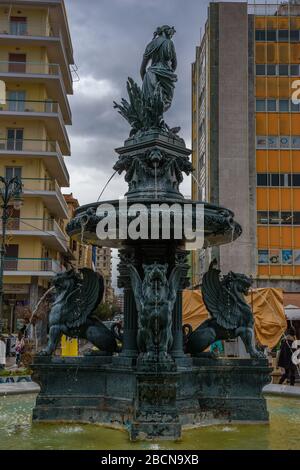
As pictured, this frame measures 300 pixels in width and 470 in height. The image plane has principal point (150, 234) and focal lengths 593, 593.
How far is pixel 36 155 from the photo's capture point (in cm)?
3678

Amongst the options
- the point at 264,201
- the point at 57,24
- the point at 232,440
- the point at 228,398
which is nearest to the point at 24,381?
the point at 228,398

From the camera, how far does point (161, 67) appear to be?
Result: 32.9ft

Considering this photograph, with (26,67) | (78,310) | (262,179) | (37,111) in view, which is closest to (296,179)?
(262,179)

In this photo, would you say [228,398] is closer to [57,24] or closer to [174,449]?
[174,449]

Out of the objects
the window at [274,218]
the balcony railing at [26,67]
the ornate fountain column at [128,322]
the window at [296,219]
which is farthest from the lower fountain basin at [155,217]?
the balcony railing at [26,67]

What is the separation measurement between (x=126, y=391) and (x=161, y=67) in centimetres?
535

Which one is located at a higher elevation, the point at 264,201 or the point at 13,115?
the point at 13,115

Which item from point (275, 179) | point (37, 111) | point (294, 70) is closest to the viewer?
point (37, 111)

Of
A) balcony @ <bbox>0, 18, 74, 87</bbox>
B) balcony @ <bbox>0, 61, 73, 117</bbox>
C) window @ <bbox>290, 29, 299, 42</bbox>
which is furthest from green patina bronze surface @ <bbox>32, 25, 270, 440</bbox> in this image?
window @ <bbox>290, 29, 299, 42</bbox>

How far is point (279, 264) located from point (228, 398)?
30475 mm

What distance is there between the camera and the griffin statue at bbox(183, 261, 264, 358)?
8.80 meters

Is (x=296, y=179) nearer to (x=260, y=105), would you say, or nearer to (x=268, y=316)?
(x=260, y=105)

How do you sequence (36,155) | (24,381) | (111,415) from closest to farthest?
1. (111,415)
2. (24,381)
3. (36,155)

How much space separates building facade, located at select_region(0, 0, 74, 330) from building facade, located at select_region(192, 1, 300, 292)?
10.3m
